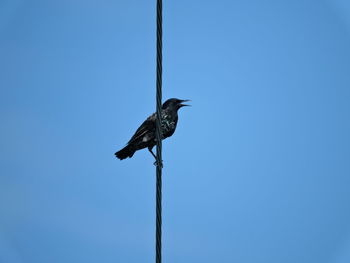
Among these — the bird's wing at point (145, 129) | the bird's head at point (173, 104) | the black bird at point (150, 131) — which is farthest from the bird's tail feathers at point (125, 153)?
the bird's head at point (173, 104)

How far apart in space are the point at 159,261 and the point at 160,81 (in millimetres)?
1671

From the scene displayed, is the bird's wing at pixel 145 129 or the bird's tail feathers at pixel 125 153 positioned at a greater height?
the bird's wing at pixel 145 129

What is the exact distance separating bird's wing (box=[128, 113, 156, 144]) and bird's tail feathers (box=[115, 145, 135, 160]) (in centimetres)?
20

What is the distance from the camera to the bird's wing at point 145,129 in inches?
389

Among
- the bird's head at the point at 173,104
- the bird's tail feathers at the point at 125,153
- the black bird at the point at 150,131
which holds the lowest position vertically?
the bird's tail feathers at the point at 125,153

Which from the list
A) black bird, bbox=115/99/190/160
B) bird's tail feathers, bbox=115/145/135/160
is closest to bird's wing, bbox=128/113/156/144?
black bird, bbox=115/99/190/160

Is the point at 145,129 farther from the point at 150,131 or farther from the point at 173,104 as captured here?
the point at 173,104

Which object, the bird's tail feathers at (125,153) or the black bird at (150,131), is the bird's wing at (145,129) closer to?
the black bird at (150,131)

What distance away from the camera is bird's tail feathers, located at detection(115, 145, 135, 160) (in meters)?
10.2

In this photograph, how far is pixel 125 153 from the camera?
33.6 ft

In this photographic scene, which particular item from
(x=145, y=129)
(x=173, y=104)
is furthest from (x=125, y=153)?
(x=173, y=104)

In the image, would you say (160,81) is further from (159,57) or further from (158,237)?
(158,237)

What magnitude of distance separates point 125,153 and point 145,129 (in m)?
0.67

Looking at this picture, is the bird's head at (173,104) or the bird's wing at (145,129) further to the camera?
the bird's head at (173,104)
